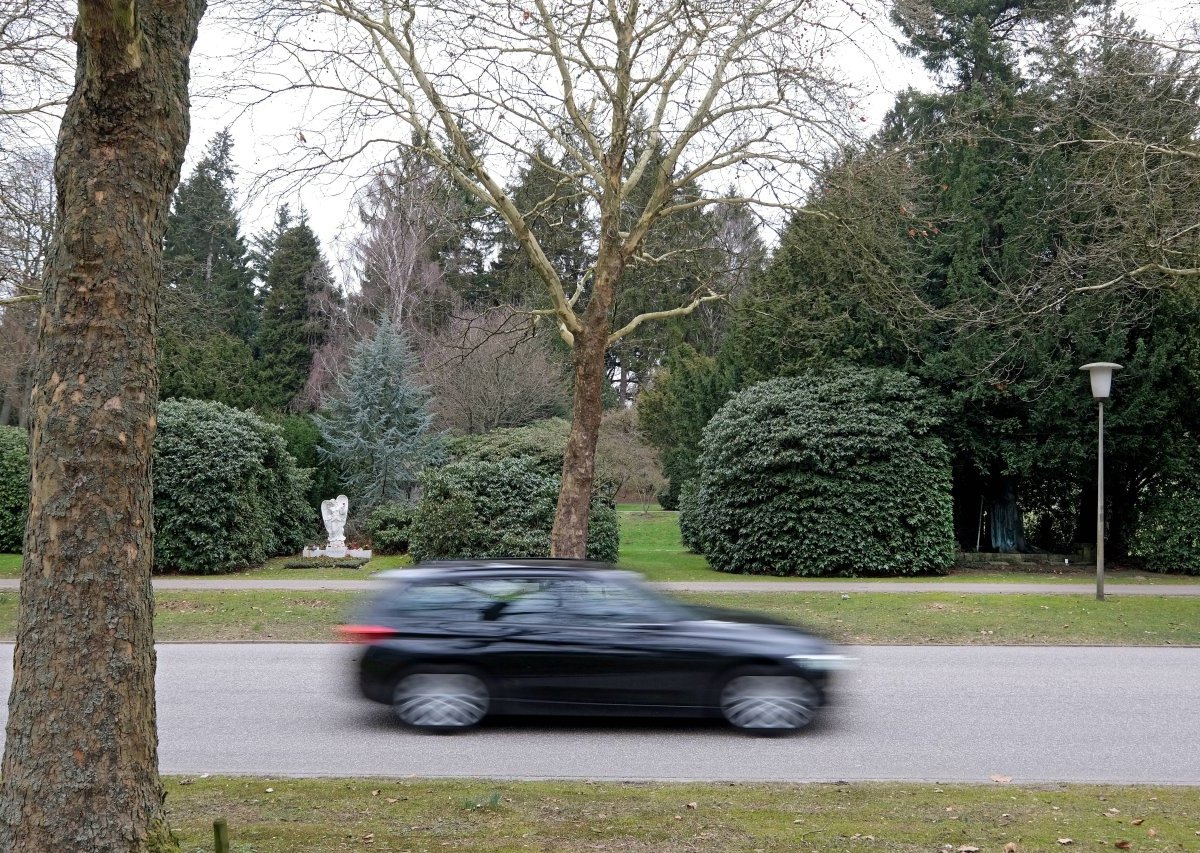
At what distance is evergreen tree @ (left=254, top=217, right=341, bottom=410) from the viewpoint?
5225 cm

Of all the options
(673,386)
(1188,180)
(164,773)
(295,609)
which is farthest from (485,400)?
(164,773)

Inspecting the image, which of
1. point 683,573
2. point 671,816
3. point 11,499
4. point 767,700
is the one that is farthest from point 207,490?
point 671,816

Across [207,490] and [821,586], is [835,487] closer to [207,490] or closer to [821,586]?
[821,586]

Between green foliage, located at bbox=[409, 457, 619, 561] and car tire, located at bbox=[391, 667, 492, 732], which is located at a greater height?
green foliage, located at bbox=[409, 457, 619, 561]

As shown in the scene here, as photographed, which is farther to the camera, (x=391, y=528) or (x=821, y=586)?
(x=391, y=528)

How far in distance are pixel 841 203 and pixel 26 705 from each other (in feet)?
47.1

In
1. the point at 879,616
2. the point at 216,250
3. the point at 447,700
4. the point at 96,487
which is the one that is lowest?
the point at 879,616

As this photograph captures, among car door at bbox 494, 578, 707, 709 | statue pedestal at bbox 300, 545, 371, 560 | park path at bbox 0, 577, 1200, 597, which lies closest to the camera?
car door at bbox 494, 578, 707, 709

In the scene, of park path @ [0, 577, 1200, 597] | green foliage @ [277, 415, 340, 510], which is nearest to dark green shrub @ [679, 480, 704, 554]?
park path @ [0, 577, 1200, 597]

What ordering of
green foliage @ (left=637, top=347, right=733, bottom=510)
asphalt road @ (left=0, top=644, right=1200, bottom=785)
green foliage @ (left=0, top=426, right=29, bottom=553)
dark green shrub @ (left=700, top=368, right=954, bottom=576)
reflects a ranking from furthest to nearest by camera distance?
1. green foliage @ (left=637, top=347, right=733, bottom=510)
2. green foliage @ (left=0, top=426, right=29, bottom=553)
3. dark green shrub @ (left=700, top=368, right=954, bottom=576)
4. asphalt road @ (left=0, top=644, right=1200, bottom=785)

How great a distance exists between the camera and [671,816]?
5992 millimetres

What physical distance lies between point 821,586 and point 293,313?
4108cm

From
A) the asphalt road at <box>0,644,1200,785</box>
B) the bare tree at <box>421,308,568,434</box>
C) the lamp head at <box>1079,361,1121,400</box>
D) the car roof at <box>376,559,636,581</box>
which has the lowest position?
the asphalt road at <box>0,644,1200,785</box>

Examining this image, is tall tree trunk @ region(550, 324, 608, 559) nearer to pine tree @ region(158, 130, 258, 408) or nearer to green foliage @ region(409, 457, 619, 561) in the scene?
green foliage @ region(409, 457, 619, 561)
